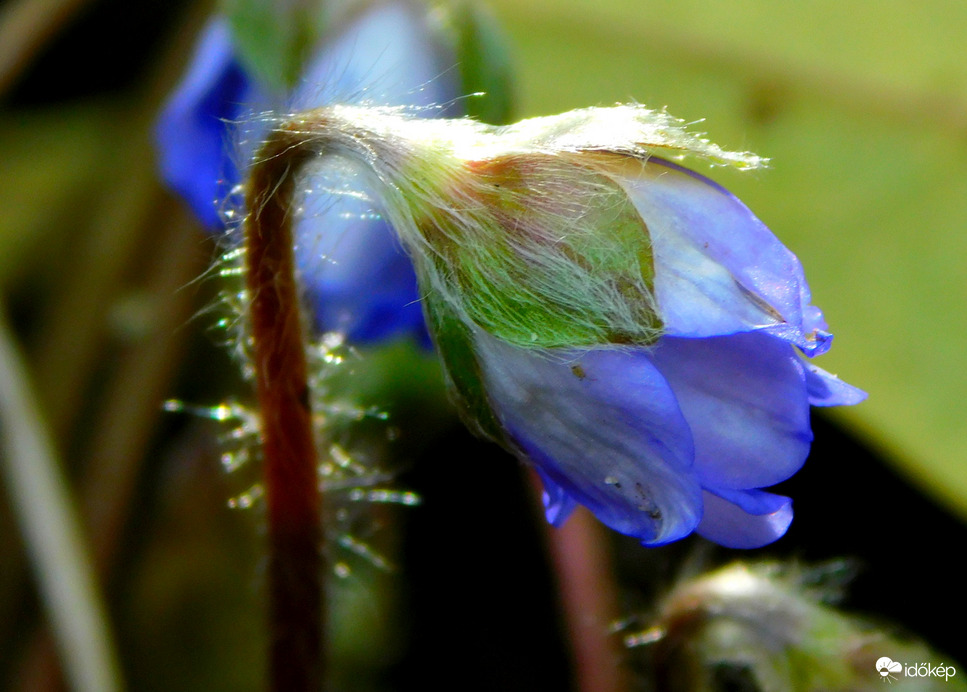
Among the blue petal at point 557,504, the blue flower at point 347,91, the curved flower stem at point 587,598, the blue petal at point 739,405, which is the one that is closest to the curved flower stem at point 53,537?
the blue flower at point 347,91

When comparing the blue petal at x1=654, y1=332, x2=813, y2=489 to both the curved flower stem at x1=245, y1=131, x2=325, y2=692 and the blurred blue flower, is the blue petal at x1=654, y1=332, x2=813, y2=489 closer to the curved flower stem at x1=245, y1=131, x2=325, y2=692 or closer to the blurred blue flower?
the blurred blue flower

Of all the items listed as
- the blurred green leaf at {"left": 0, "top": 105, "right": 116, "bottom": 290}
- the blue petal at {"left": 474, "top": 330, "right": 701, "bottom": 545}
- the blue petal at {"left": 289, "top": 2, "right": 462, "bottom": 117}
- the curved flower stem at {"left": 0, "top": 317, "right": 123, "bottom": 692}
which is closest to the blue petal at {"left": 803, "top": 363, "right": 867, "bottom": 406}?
the blue petal at {"left": 474, "top": 330, "right": 701, "bottom": 545}

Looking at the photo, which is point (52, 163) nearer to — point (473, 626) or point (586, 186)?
point (473, 626)

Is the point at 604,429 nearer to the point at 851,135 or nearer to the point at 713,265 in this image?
Result: the point at 713,265

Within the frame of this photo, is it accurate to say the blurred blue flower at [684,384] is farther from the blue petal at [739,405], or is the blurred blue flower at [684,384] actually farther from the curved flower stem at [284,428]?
the curved flower stem at [284,428]

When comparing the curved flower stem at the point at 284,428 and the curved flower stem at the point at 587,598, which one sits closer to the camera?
the curved flower stem at the point at 284,428

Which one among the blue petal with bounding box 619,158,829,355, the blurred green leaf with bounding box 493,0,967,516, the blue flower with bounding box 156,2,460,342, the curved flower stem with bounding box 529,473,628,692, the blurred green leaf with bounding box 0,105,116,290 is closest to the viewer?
the blue petal with bounding box 619,158,829,355
